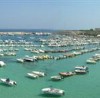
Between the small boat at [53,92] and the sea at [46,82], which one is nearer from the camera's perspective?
the small boat at [53,92]

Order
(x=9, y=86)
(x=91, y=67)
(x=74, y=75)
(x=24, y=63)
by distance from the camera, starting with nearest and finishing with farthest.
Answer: (x=9, y=86)
(x=74, y=75)
(x=91, y=67)
(x=24, y=63)

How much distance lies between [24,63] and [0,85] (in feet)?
67.2

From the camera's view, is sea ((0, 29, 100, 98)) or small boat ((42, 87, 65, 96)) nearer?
small boat ((42, 87, 65, 96))

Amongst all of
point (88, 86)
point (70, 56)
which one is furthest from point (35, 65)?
point (88, 86)

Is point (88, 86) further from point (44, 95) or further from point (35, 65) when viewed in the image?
point (35, 65)

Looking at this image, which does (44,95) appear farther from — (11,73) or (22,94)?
(11,73)

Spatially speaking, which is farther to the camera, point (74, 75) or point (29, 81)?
point (74, 75)

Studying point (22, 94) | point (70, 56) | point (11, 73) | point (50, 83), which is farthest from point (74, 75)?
point (70, 56)

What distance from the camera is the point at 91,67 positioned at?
58188 millimetres

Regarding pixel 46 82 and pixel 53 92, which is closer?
pixel 53 92

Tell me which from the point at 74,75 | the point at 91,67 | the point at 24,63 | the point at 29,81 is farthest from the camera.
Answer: the point at 24,63

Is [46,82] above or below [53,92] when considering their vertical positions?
below

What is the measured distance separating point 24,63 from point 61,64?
24.2 feet

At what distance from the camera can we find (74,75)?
49.2 metres
